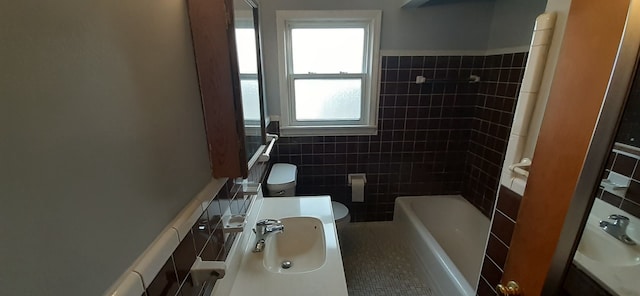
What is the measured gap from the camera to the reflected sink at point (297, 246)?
1275mm

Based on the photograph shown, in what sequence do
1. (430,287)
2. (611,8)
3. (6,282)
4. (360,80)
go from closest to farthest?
(6,282) → (611,8) → (430,287) → (360,80)

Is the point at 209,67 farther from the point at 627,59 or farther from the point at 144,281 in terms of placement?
the point at 627,59

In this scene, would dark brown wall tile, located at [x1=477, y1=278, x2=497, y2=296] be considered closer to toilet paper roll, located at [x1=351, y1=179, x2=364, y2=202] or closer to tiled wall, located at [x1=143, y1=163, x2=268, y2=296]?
tiled wall, located at [x1=143, y1=163, x2=268, y2=296]

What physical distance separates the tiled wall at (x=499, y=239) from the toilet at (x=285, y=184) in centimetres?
107

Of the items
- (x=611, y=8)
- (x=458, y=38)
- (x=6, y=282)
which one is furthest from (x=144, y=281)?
(x=458, y=38)

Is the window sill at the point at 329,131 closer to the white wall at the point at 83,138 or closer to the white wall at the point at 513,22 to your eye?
the white wall at the point at 513,22

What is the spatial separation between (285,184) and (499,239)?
139 centimetres

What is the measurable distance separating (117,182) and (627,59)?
102 cm

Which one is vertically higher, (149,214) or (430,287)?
(149,214)

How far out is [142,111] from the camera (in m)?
0.54

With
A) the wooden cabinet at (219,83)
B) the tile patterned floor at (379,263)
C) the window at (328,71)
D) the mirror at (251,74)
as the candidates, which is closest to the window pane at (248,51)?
the mirror at (251,74)

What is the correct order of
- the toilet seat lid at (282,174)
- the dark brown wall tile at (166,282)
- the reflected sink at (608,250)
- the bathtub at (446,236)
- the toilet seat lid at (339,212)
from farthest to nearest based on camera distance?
the toilet seat lid at (339,212) < the toilet seat lid at (282,174) < the bathtub at (446,236) < the reflected sink at (608,250) < the dark brown wall tile at (166,282)

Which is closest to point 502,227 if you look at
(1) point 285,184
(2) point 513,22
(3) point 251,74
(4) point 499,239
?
(4) point 499,239

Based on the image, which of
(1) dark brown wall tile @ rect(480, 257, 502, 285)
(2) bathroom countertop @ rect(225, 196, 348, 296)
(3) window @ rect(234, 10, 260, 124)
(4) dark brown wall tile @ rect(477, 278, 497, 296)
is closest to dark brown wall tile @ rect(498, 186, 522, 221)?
(1) dark brown wall tile @ rect(480, 257, 502, 285)
